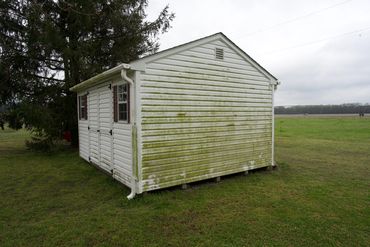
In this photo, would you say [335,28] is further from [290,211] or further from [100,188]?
[100,188]

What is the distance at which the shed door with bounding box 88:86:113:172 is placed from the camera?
19.1 ft

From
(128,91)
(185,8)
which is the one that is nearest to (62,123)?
(128,91)

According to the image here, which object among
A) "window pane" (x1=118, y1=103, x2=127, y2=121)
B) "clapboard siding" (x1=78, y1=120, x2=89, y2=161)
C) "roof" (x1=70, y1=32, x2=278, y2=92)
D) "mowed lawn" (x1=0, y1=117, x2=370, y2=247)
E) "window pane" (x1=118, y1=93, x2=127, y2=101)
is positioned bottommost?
"mowed lawn" (x1=0, y1=117, x2=370, y2=247)

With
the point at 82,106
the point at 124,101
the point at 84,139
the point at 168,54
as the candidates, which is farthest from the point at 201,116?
the point at 82,106

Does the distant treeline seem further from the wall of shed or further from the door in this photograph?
the door

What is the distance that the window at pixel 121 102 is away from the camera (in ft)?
15.4

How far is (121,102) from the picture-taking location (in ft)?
16.6

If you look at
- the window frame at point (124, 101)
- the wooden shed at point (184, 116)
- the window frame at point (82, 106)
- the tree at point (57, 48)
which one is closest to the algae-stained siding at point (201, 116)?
the wooden shed at point (184, 116)

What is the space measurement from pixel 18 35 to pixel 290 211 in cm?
1162

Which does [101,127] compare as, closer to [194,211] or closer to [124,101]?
[124,101]

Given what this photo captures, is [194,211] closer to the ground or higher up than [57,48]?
closer to the ground

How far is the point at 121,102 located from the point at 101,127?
1.65m

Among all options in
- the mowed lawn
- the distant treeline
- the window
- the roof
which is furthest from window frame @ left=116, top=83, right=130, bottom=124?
the distant treeline

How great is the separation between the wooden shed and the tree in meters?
3.62
